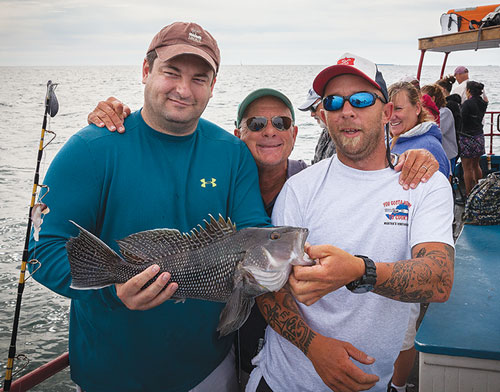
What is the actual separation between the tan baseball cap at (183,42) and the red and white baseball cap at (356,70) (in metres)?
0.76

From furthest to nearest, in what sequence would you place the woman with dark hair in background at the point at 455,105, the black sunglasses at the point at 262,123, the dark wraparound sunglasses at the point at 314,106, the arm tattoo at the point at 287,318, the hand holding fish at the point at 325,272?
the woman with dark hair in background at the point at 455,105
the dark wraparound sunglasses at the point at 314,106
the black sunglasses at the point at 262,123
the arm tattoo at the point at 287,318
the hand holding fish at the point at 325,272

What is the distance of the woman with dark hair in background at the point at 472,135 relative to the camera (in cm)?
1062

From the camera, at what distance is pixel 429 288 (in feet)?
7.19

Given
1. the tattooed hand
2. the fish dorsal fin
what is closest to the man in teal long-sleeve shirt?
the fish dorsal fin

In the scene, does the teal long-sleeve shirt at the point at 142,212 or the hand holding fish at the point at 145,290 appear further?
the teal long-sleeve shirt at the point at 142,212

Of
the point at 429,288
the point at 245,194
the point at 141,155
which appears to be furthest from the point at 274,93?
the point at 429,288

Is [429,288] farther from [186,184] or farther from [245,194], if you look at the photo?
[186,184]

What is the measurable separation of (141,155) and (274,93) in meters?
1.41

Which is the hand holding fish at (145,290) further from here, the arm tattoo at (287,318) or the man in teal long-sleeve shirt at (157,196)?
the arm tattoo at (287,318)

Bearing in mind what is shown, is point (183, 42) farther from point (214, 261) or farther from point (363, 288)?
point (363, 288)

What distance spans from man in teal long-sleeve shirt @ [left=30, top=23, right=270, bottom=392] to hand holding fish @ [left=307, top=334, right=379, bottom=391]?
0.76 meters

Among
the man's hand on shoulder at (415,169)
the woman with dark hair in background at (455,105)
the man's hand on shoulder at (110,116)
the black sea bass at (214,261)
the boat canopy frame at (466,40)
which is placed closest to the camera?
the black sea bass at (214,261)

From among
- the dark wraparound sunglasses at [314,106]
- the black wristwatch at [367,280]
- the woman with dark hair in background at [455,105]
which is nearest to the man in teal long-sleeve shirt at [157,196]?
the black wristwatch at [367,280]

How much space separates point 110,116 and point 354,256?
1.73 m
